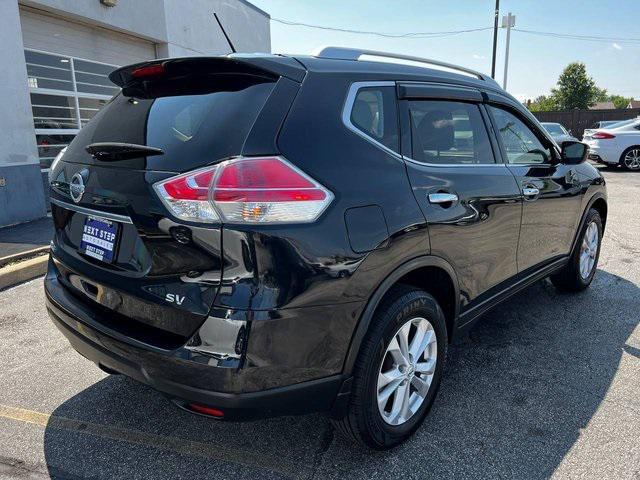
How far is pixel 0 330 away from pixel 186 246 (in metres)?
2.89

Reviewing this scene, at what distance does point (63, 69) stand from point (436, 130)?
807cm

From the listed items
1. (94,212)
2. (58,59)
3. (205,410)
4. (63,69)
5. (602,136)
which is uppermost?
(58,59)

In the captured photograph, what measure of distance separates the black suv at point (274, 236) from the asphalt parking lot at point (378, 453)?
27 cm

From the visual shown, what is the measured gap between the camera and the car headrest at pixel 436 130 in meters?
2.61

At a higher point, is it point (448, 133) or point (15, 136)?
point (448, 133)

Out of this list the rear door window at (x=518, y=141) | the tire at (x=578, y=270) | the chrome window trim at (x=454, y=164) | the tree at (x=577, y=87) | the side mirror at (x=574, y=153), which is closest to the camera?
the chrome window trim at (x=454, y=164)

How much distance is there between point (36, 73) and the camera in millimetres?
8055

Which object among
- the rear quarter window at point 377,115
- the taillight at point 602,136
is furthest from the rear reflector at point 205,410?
the taillight at point 602,136

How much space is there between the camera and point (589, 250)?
4.66 metres

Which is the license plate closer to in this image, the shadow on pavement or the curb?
the shadow on pavement

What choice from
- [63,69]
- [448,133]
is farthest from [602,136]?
[448,133]

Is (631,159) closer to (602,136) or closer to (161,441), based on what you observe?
(602,136)

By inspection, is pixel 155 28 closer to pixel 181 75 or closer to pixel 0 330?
pixel 0 330

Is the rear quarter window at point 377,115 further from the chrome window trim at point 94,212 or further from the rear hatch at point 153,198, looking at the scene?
the chrome window trim at point 94,212
